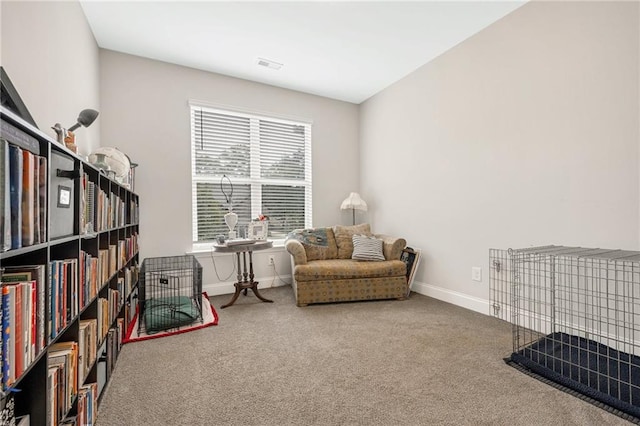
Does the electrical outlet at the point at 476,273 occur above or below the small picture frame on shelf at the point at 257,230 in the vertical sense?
below

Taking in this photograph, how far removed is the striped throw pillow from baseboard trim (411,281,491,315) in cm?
64

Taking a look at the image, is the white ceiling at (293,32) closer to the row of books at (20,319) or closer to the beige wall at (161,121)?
the beige wall at (161,121)

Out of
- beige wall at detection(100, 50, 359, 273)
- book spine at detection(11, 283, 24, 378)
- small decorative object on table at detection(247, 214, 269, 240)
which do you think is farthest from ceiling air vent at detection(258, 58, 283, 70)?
book spine at detection(11, 283, 24, 378)

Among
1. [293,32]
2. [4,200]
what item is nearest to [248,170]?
[293,32]

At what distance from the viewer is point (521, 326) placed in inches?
97.4

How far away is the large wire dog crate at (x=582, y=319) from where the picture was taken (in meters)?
1.60

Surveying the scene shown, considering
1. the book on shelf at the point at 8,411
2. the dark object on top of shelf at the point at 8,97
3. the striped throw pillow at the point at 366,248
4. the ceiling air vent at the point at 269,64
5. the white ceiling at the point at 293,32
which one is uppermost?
the white ceiling at the point at 293,32

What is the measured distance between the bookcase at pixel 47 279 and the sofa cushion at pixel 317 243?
2200 millimetres

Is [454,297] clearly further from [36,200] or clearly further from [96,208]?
[36,200]

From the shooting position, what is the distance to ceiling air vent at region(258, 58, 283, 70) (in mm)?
3225

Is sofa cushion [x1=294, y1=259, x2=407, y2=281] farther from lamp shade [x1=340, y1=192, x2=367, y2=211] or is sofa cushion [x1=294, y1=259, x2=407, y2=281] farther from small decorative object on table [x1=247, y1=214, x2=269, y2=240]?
lamp shade [x1=340, y1=192, x2=367, y2=211]

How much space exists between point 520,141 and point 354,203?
2.07 meters

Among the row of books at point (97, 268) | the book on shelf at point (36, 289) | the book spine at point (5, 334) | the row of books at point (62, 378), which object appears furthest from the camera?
the row of books at point (97, 268)

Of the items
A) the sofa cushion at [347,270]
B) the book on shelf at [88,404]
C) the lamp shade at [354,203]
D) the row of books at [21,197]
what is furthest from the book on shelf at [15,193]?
the lamp shade at [354,203]
